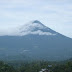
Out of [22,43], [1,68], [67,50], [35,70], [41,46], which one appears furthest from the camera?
[22,43]

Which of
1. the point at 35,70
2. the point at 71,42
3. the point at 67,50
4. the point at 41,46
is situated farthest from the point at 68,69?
the point at 71,42

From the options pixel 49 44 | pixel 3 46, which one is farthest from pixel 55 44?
pixel 3 46

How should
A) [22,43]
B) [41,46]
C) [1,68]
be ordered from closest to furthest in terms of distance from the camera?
1. [1,68]
2. [41,46]
3. [22,43]

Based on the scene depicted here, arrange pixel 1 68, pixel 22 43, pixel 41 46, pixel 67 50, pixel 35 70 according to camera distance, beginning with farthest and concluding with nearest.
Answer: pixel 22 43 → pixel 41 46 → pixel 67 50 → pixel 35 70 → pixel 1 68

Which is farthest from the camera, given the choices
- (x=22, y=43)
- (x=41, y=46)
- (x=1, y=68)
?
(x=22, y=43)

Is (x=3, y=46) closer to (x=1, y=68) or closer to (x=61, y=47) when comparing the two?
(x=61, y=47)

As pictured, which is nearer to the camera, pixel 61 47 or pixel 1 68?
pixel 1 68

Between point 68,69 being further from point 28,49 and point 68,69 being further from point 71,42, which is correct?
point 71,42

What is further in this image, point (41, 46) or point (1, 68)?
point (41, 46)

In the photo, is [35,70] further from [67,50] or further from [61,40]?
[61,40]
